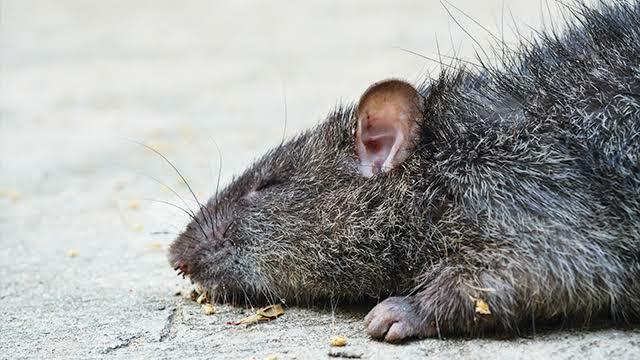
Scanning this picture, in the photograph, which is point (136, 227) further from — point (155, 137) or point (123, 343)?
point (155, 137)

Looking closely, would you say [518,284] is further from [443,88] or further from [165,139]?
[165,139]

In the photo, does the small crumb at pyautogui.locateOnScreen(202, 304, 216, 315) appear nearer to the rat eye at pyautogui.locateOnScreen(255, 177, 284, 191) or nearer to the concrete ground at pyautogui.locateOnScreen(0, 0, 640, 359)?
the concrete ground at pyautogui.locateOnScreen(0, 0, 640, 359)

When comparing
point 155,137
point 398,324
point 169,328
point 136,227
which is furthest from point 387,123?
point 155,137

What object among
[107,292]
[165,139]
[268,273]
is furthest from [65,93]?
[268,273]

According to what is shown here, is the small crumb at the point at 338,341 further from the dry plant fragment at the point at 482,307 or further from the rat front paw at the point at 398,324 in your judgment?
the dry plant fragment at the point at 482,307

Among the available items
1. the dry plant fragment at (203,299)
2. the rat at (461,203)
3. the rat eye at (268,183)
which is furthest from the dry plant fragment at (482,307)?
the dry plant fragment at (203,299)

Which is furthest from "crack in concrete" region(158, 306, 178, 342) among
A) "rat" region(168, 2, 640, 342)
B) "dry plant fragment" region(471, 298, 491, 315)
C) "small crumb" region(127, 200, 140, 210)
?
"small crumb" region(127, 200, 140, 210)

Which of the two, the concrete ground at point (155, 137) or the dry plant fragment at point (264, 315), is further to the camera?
the dry plant fragment at point (264, 315)
